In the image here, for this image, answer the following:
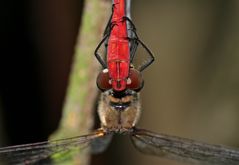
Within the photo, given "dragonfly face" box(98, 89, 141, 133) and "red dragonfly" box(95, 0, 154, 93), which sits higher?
"red dragonfly" box(95, 0, 154, 93)

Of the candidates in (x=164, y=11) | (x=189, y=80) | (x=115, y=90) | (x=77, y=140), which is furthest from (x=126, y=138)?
(x=115, y=90)

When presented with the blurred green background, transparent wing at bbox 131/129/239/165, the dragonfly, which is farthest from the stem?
the blurred green background

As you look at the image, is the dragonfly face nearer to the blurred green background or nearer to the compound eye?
the compound eye

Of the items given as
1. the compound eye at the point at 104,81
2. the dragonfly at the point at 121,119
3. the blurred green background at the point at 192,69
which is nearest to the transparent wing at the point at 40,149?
the dragonfly at the point at 121,119

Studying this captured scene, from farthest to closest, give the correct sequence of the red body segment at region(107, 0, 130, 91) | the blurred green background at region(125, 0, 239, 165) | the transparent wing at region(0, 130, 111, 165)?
the blurred green background at region(125, 0, 239, 165)
the transparent wing at region(0, 130, 111, 165)
the red body segment at region(107, 0, 130, 91)

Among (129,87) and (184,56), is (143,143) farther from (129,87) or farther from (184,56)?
(184,56)

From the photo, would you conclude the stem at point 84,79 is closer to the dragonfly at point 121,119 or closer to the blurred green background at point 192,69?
the dragonfly at point 121,119

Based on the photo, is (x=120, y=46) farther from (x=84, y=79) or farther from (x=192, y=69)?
(x=192, y=69)
